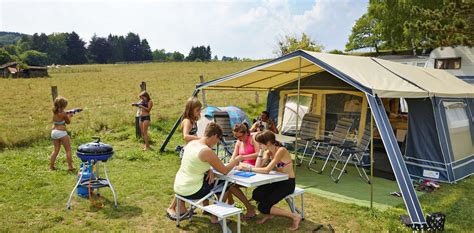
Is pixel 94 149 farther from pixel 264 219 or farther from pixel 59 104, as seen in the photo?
pixel 264 219

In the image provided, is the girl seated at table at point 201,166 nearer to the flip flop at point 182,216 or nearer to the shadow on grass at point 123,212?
the flip flop at point 182,216

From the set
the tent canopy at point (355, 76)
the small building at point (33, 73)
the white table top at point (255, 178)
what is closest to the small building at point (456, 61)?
the tent canopy at point (355, 76)

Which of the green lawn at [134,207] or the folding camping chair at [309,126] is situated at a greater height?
the folding camping chair at [309,126]

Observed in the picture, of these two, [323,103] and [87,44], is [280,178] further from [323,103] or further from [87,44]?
[87,44]

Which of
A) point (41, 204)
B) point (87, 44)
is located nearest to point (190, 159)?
point (41, 204)

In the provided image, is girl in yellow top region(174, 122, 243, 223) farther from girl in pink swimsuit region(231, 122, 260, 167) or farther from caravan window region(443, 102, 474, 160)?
caravan window region(443, 102, 474, 160)

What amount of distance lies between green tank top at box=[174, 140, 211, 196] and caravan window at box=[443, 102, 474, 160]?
4.70m

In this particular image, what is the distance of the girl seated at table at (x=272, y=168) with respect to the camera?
11.9 feet

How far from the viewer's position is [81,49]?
69875 mm

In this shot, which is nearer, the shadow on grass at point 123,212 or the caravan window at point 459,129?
the shadow on grass at point 123,212

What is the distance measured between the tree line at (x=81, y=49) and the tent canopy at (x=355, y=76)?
56053 millimetres

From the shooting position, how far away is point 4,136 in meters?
7.41

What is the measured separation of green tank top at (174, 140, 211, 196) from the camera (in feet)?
11.2

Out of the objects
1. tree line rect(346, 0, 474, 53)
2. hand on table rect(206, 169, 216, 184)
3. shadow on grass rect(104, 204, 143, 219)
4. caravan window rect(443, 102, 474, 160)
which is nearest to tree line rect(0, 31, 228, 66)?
tree line rect(346, 0, 474, 53)
